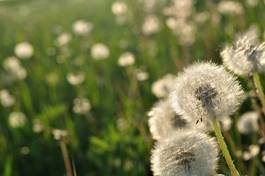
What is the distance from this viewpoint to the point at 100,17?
9.68 metres

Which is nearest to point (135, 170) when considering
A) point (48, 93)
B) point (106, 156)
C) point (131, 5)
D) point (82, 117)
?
point (106, 156)

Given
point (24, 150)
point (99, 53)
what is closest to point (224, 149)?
point (24, 150)

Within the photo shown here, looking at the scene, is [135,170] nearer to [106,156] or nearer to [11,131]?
[106,156]

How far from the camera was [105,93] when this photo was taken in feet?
16.2

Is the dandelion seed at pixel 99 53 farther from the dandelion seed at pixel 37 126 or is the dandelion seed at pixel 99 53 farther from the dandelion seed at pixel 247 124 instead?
the dandelion seed at pixel 247 124

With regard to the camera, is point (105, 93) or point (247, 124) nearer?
point (247, 124)

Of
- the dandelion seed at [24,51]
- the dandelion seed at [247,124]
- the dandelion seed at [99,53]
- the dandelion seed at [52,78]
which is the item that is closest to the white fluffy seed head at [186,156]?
the dandelion seed at [247,124]

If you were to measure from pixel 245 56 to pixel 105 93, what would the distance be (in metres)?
3.22

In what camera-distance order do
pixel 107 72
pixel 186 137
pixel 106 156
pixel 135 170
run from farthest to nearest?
pixel 107 72
pixel 106 156
pixel 135 170
pixel 186 137

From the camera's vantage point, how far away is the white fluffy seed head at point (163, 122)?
6.75ft

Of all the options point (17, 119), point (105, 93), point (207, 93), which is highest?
point (105, 93)

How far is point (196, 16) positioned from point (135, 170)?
3.88 metres

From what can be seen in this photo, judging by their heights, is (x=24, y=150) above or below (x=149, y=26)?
below

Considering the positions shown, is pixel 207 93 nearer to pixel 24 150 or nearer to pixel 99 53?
pixel 24 150
